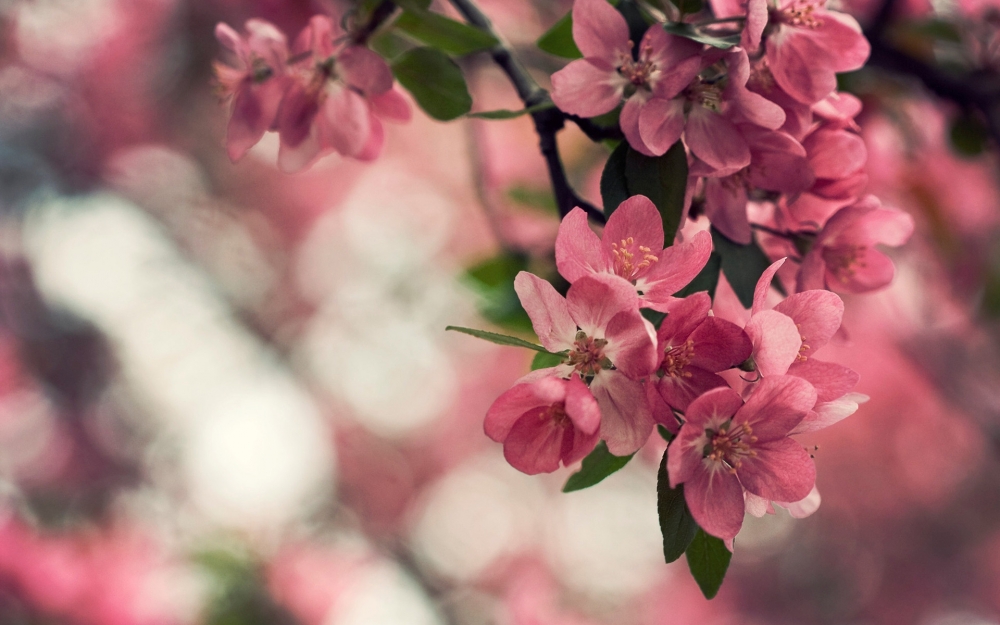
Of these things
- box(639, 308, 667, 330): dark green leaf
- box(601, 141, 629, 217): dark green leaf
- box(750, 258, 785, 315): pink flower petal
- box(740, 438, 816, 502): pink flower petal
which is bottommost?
box(740, 438, 816, 502): pink flower petal

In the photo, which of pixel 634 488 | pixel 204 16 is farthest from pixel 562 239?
pixel 634 488

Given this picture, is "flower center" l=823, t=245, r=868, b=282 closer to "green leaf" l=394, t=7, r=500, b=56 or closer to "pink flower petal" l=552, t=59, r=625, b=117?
"pink flower petal" l=552, t=59, r=625, b=117

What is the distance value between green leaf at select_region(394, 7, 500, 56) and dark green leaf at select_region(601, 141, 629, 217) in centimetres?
19

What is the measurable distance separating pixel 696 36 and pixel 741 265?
6.3 inches

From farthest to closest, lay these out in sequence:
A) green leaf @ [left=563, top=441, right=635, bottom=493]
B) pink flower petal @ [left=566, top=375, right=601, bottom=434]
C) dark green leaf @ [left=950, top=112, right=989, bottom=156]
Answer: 1. dark green leaf @ [left=950, top=112, right=989, bottom=156]
2. green leaf @ [left=563, top=441, right=635, bottom=493]
3. pink flower petal @ [left=566, top=375, right=601, bottom=434]

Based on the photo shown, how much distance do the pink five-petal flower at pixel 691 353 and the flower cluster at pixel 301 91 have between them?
12.9 inches

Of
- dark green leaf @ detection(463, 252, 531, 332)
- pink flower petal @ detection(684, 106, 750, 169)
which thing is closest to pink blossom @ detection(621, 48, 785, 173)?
pink flower petal @ detection(684, 106, 750, 169)

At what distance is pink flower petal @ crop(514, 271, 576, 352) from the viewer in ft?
1.29

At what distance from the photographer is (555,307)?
40 centimetres

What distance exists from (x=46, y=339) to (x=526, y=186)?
307cm

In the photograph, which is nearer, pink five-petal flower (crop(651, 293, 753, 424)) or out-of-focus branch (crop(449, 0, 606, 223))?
pink five-petal flower (crop(651, 293, 753, 424))

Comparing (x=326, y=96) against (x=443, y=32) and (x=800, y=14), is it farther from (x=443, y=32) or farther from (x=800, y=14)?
(x=800, y=14)

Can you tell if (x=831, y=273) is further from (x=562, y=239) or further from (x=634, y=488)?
(x=634, y=488)

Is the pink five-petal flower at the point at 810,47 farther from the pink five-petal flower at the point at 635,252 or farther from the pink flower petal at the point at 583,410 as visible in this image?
the pink flower petal at the point at 583,410
